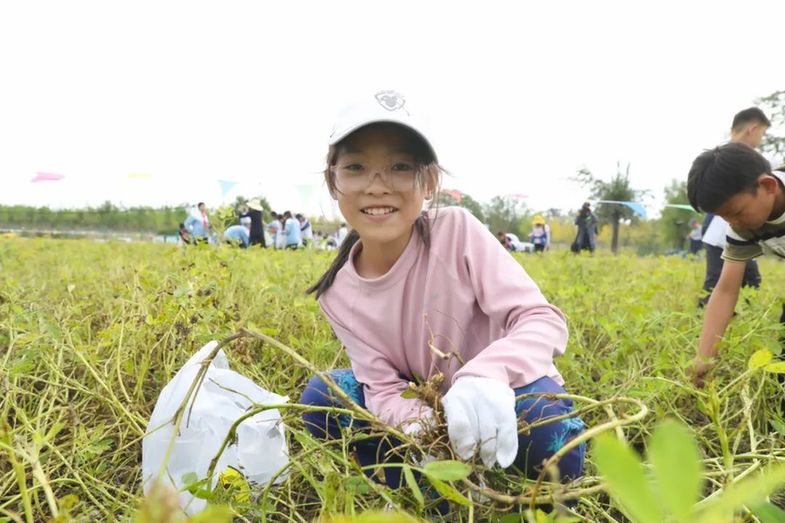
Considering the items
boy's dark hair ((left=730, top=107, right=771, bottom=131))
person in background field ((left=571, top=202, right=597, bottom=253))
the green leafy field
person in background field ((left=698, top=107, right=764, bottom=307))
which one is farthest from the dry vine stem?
person in background field ((left=571, top=202, right=597, bottom=253))

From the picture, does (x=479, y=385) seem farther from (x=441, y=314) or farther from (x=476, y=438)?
(x=441, y=314)

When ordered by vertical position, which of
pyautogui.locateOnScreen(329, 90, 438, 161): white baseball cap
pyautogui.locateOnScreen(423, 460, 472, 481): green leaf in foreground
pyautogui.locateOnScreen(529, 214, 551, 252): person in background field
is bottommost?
pyautogui.locateOnScreen(529, 214, 551, 252): person in background field

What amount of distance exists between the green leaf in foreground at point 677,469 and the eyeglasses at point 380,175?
85 cm

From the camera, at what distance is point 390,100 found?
99 centimetres

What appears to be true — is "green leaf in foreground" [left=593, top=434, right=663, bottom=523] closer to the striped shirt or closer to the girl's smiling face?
the girl's smiling face

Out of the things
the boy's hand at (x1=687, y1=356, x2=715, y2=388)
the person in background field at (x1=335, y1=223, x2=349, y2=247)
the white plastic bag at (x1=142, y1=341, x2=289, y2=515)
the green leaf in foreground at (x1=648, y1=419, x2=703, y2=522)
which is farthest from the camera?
the person in background field at (x1=335, y1=223, x2=349, y2=247)

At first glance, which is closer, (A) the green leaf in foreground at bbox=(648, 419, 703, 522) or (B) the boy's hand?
(A) the green leaf in foreground at bbox=(648, 419, 703, 522)

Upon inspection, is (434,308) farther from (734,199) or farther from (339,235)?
(339,235)

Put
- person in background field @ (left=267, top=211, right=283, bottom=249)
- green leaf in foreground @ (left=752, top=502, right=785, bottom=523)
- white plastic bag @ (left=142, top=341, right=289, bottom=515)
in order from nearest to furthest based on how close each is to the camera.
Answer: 1. green leaf in foreground @ (left=752, top=502, right=785, bottom=523)
2. white plastic bag @ (left=142, top=341, right=289, bottom=515)
3. person in background field @ (left=267, top=211, right=283, bottom=249)

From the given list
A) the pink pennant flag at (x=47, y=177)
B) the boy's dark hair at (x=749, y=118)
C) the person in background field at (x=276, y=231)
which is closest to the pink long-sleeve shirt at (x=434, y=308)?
the boy's dark hair at (x=749, y=118)

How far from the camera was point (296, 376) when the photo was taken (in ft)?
4.54

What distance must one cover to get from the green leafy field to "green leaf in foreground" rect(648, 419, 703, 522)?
0.73 ft

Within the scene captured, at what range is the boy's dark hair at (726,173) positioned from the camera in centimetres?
139

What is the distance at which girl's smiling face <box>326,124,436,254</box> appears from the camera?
3.29ft
